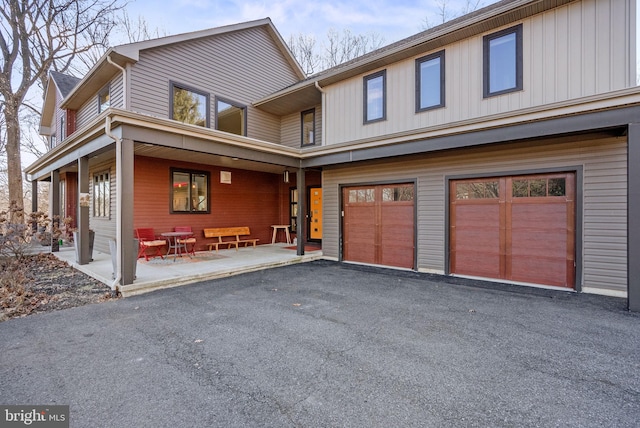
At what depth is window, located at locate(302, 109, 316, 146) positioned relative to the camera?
33.6 feet

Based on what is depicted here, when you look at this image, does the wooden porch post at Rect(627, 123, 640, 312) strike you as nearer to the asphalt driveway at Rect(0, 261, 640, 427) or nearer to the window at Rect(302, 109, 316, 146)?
the asphalt driveway at Rect(0, 261, 640, 427)

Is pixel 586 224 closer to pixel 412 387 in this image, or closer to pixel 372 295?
pixel 372 295

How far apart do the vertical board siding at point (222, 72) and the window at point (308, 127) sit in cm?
120

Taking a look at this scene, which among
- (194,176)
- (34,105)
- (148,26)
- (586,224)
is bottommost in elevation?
(586,224)

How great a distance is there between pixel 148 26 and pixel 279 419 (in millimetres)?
22029

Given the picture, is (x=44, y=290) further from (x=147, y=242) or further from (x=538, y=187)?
(x=538, y=187)

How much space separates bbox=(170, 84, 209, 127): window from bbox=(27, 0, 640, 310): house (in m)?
0.04

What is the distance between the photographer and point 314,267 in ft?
25.8

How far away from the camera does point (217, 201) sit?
983 cm

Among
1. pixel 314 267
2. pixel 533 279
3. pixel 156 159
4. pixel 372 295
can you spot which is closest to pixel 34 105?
pixel 156 159

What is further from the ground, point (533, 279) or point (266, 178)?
point (266, 178)

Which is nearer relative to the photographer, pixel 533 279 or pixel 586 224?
pixel 586 224

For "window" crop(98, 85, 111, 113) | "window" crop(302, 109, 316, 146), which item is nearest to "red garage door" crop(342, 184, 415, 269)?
"window" crop(302, 109, 316, 146)

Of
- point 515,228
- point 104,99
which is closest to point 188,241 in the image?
point 104,99
